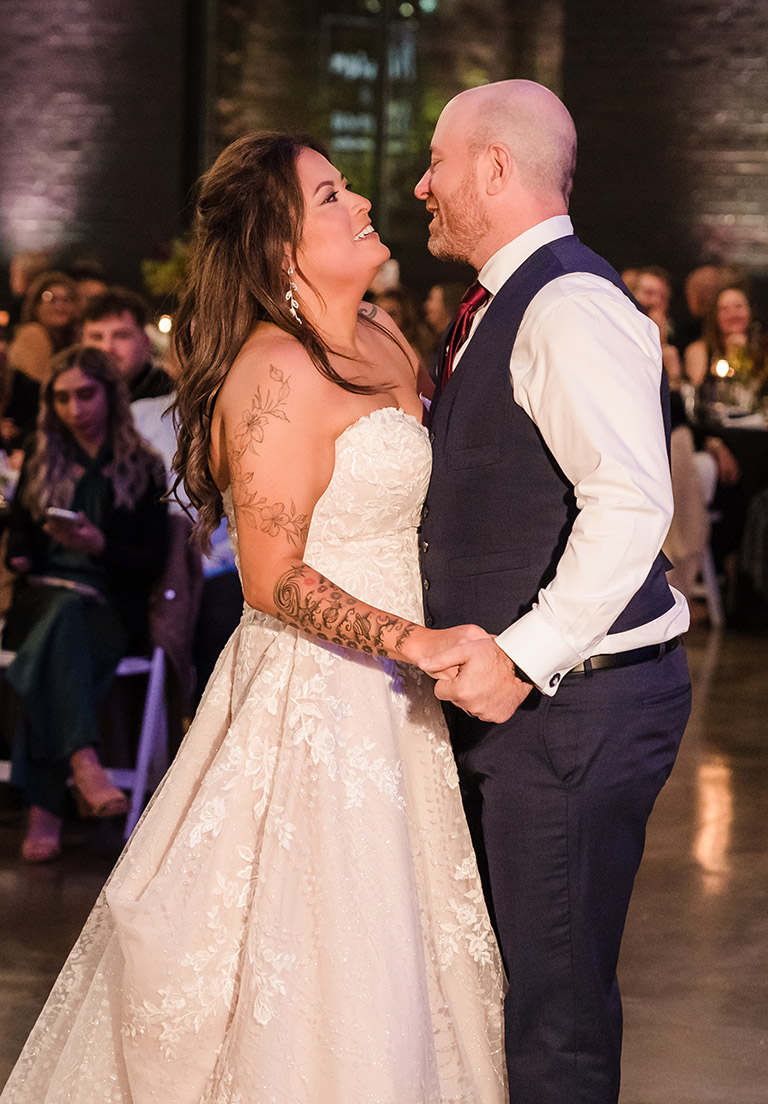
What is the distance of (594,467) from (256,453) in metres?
0.49

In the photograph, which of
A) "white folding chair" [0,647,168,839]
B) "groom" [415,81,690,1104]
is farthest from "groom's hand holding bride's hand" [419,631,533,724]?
"white folding chair" [0,647,168,839]

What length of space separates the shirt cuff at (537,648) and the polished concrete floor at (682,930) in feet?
3.60

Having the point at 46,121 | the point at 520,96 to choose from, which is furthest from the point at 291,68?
the point at 520,96

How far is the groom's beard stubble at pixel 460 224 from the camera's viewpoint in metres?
1.89

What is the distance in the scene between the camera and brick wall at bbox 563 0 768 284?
9.34 meters

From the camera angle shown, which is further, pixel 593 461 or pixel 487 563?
pixel 487 563

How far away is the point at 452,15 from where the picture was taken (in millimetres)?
9727

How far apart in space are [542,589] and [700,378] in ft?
21.7

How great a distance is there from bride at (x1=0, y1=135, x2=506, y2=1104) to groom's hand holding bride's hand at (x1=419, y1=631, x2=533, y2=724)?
28 millimetres

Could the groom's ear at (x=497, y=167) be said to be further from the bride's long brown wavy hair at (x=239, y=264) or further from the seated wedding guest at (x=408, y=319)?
the seated wedding guest at (x=408, y=319)

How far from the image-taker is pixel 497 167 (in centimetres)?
187

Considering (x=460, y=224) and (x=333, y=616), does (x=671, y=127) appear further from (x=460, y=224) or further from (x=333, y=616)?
(x=333, y=616)

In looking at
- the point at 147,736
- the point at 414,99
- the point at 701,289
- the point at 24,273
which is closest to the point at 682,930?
the point at 147,736

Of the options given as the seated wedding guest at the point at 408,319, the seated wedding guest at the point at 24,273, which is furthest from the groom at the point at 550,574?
the seated wedding guest at the point at 24,273
